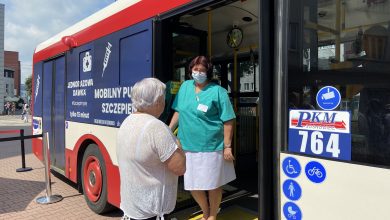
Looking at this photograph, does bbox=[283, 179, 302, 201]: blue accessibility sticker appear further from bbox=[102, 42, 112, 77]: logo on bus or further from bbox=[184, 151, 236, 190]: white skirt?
bbox=[102, 42, 112, 77]: logo on bus

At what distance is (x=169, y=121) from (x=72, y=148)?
7.47 feet

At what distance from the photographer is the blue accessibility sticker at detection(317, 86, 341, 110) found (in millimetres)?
1969

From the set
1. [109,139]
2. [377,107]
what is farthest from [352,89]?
[109,139]

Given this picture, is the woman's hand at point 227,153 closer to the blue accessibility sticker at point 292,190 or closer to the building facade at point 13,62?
the blue accessibility sticker at point 292,190

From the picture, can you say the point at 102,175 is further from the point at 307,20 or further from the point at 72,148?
the point at 307,20

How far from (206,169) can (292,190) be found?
1163 mm

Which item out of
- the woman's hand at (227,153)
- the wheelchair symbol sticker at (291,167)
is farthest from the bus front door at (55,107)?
the wheelchair symbol sticker at (291,167)

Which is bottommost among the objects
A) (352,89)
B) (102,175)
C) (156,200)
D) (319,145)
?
(102,175)

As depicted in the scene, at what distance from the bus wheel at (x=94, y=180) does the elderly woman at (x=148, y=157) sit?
2411 millimetres

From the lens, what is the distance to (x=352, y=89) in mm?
1916

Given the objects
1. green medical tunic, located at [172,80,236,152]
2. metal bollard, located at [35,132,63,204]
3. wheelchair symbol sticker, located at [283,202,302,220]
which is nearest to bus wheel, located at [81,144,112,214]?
metal bollard, located at [35,132,63,204]

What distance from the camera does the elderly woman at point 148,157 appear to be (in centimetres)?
211

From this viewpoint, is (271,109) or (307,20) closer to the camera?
(307,20)

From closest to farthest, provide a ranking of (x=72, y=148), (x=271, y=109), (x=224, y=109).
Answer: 1. (x=271, y=109)
2. (x=224, y=109)
3. (x=72, y=148)
